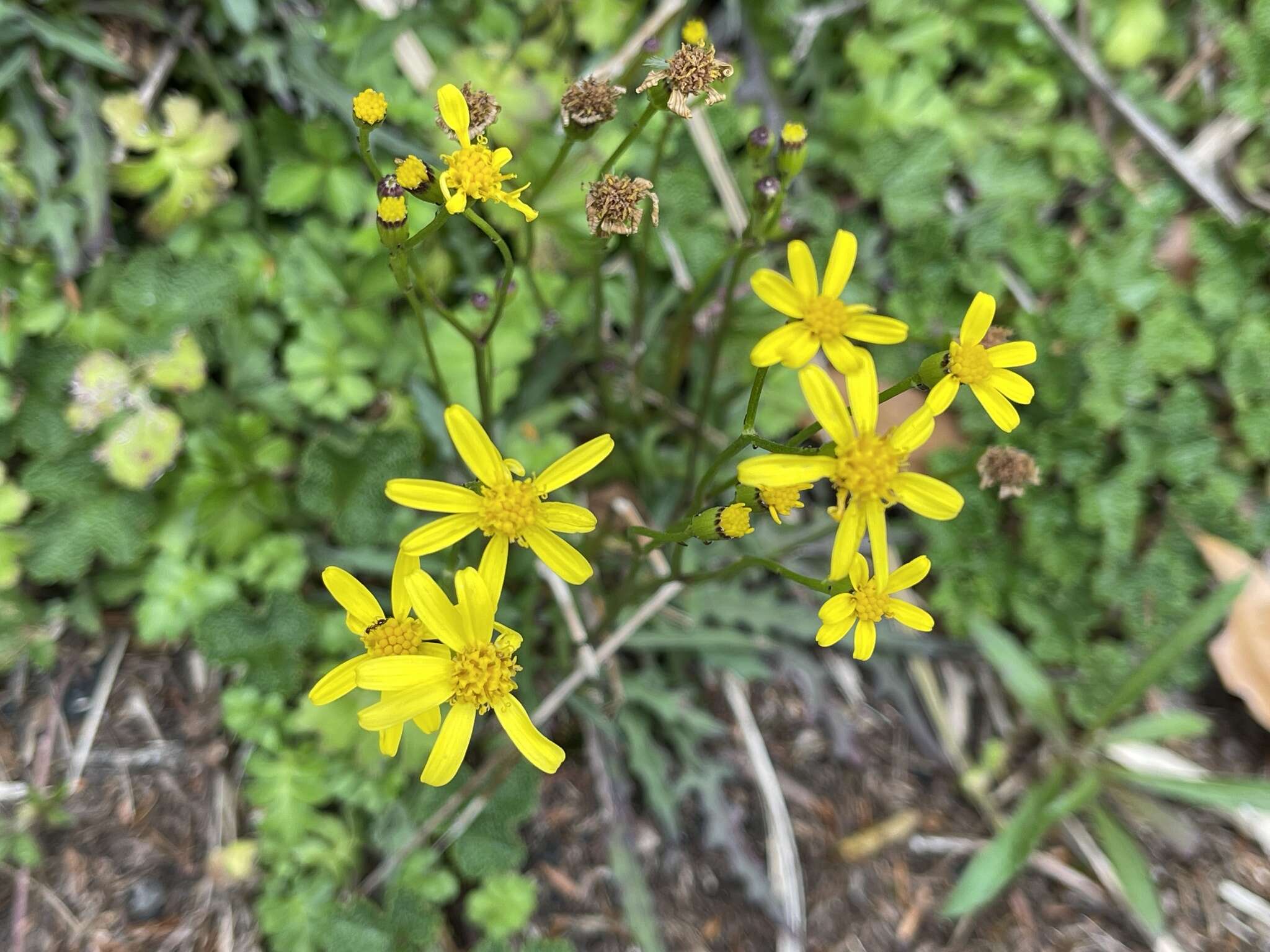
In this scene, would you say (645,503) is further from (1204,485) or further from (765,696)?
(1204,485)

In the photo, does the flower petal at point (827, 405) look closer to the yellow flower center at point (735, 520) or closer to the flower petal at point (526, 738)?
the yellow flower center at point (735, 520)

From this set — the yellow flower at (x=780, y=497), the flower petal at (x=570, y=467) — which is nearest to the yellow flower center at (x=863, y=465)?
the yellow flower at (x=780, y=497)

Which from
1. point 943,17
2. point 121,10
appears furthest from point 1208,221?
point 121,10

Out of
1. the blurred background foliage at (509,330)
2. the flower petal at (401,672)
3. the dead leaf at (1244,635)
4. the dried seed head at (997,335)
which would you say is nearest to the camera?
the flower petal at (401,672)

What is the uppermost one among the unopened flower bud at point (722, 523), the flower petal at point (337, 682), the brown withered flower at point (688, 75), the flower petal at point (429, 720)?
the brown withered flower at point (688, 75)

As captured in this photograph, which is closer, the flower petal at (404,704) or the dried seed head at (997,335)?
the flower petal at (404,704)

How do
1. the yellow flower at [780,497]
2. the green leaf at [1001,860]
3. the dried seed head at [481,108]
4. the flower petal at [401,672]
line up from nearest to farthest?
the flower petal at [401,672] < the yellow flower at [780,497] < the dried seed head at [481,108] < the green leaf at [1001,860]

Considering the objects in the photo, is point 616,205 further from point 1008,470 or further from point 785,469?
point 1008,470

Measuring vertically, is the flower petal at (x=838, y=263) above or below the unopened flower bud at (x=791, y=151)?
below
